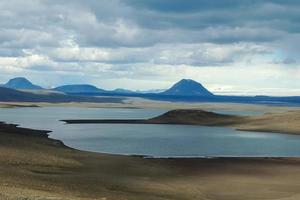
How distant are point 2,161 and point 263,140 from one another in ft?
199

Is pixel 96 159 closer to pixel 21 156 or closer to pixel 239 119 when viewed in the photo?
pixel 21 156

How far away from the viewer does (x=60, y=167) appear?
166 ft

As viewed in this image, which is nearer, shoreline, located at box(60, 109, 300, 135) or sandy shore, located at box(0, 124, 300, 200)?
sandy shore, located at box(0, 124, 300, 200)

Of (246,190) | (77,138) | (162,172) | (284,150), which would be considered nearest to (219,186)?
(246,190)

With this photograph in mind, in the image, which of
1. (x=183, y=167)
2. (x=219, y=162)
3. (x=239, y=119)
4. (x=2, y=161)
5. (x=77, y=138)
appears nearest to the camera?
(x=2, y=161)

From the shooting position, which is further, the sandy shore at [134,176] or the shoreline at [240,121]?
the shoreline at [240,121]

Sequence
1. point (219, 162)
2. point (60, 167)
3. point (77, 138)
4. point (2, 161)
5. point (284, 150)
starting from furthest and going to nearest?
1. point (77, 138)
2. point (284, 150)
3. point (219, 162)
4. point (60, 167)
5. point (2, 161)

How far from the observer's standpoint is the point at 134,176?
160ft

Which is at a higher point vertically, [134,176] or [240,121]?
[240,121]

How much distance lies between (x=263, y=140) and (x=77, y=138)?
34181 mm

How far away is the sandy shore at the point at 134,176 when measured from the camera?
37.0 metres

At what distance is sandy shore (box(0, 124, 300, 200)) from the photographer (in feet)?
121

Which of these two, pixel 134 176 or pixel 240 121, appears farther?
pixel 240 121

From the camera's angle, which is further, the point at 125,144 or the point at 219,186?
the point at 125,144
